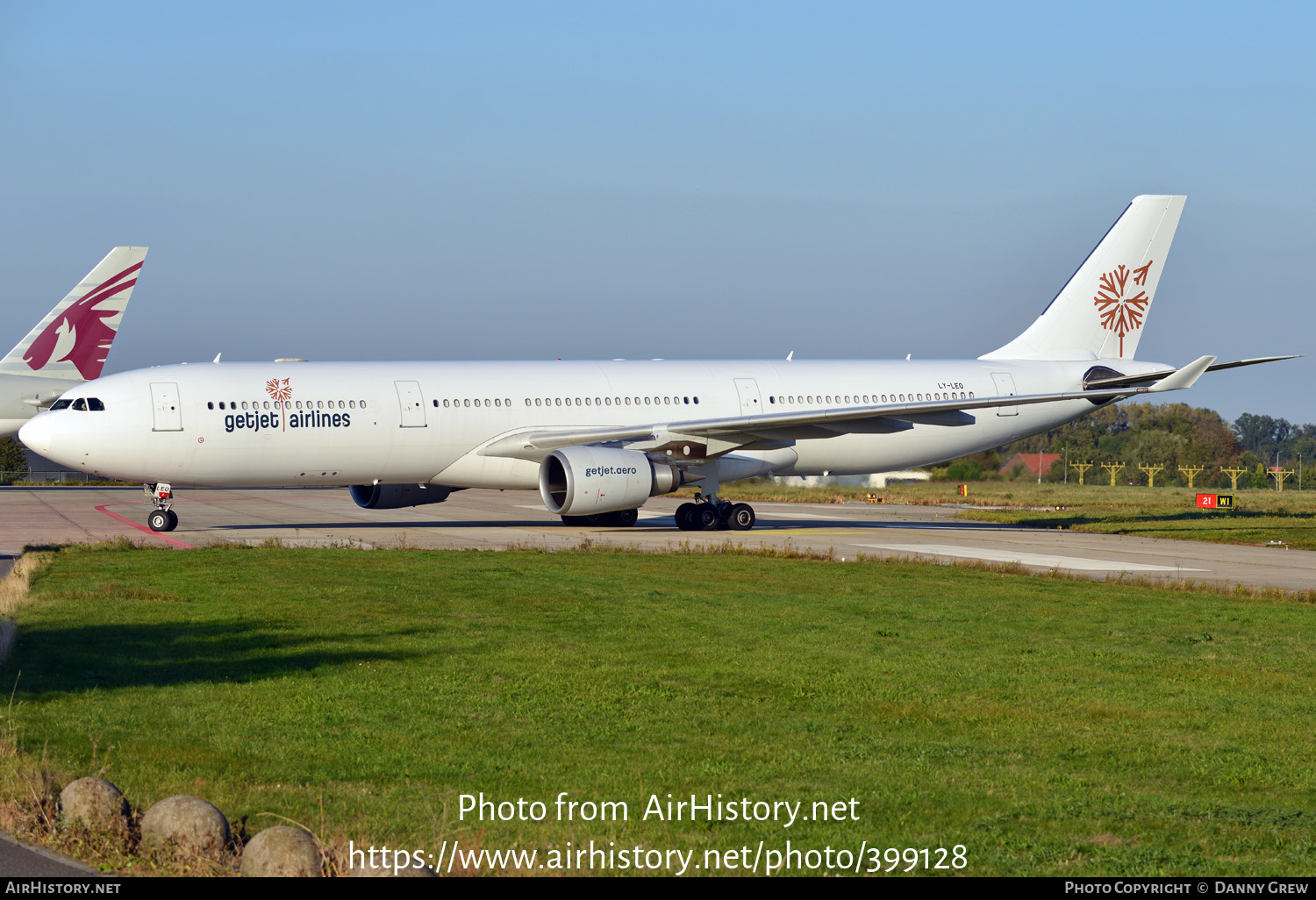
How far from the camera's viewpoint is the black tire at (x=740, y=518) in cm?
3158

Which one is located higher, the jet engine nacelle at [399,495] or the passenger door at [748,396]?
the passenger door at [748,396]

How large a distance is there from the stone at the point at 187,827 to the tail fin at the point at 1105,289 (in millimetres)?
32625

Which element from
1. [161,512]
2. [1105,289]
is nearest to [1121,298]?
[1105,289]

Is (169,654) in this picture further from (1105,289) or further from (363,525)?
(1105,289)

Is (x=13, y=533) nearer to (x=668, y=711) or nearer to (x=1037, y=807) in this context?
(x=668, y=711)

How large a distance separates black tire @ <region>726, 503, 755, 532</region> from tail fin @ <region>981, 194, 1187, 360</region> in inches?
368

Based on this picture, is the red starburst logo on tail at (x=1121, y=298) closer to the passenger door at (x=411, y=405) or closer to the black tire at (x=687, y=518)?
the black tire at (x=687, y=518)

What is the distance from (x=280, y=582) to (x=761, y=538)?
42.5 feet

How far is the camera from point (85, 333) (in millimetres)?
49562

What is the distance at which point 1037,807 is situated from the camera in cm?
734

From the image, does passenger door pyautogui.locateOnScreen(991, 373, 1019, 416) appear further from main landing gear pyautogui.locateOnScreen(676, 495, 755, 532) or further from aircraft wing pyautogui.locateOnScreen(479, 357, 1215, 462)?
main landing gear pyautogui.locateOnScreen(676, 495, 755, 532)

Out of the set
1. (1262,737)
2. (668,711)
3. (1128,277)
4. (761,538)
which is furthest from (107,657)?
(1128,277)

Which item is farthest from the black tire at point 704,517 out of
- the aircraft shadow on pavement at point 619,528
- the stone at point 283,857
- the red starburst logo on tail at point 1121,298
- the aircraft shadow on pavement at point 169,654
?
the stone at point 283,857

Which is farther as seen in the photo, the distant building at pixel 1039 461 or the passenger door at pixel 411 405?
the distant building at pixel 1039 461
